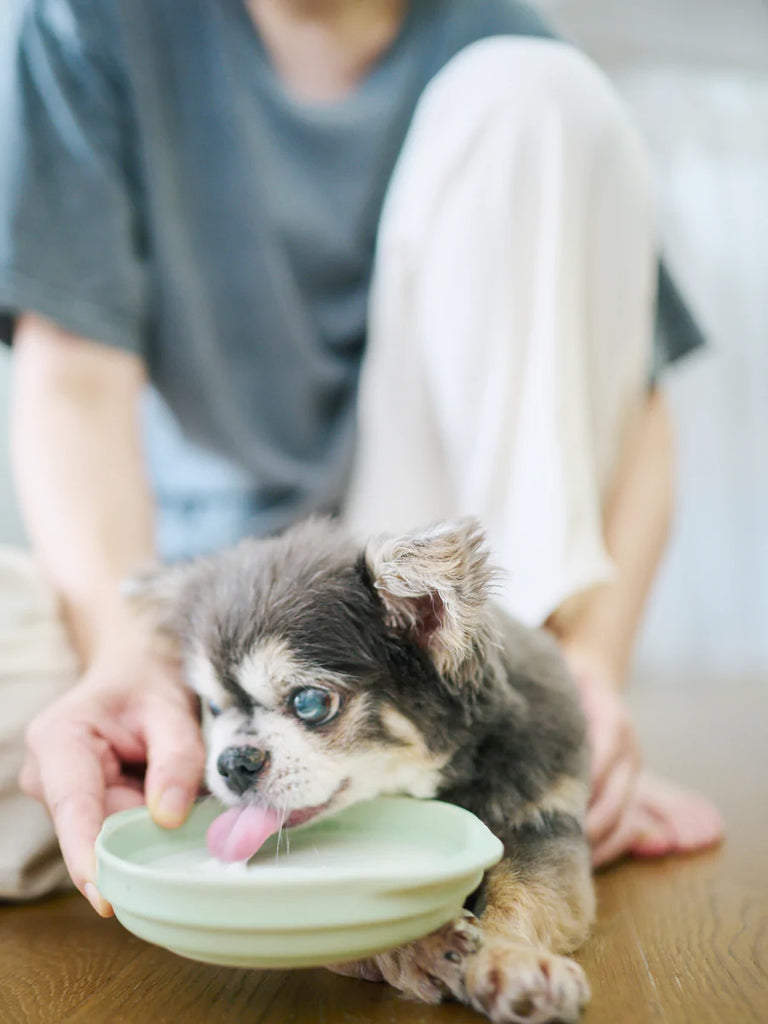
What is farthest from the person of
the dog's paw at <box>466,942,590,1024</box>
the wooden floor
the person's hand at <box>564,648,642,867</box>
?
the dog's paw at <box>466,942,590,1024</box>

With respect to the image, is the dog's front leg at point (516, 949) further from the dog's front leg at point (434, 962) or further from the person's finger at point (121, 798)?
the person's finger at point (121, 798)

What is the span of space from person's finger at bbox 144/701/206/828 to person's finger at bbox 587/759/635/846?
1.86 feet

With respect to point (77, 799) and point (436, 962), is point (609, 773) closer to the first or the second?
point (436, 962)

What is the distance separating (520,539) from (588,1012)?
73 cm

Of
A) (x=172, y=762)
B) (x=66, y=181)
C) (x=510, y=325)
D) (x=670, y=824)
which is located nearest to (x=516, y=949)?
(x=172, y=762)

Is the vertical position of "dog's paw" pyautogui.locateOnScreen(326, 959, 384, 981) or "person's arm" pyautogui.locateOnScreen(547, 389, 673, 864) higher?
"person's arm" pyautogui.locateOnScreen(547, 389, 673, 864)

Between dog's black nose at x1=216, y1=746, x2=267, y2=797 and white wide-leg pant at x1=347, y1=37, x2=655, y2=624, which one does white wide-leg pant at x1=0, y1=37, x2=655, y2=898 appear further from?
dog's black nose at x1=216, y1=746, x2=267, y2=797

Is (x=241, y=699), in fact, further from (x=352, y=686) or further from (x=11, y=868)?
(x=11, y=868)

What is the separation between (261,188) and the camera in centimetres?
186

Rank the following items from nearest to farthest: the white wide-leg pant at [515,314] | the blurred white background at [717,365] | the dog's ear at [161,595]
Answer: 1. the dog's ear at [161,595]
2. the white wide-leg pant at [515,314]
3. the blurred white background at [717,365]

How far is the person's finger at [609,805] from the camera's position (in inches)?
52.5

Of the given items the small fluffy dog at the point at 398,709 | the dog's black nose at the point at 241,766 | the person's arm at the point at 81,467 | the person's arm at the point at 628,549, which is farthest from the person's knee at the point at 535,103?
the dog's black nose at the point at 241,766

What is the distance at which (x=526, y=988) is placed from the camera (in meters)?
0.81

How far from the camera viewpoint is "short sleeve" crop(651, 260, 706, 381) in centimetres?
202
